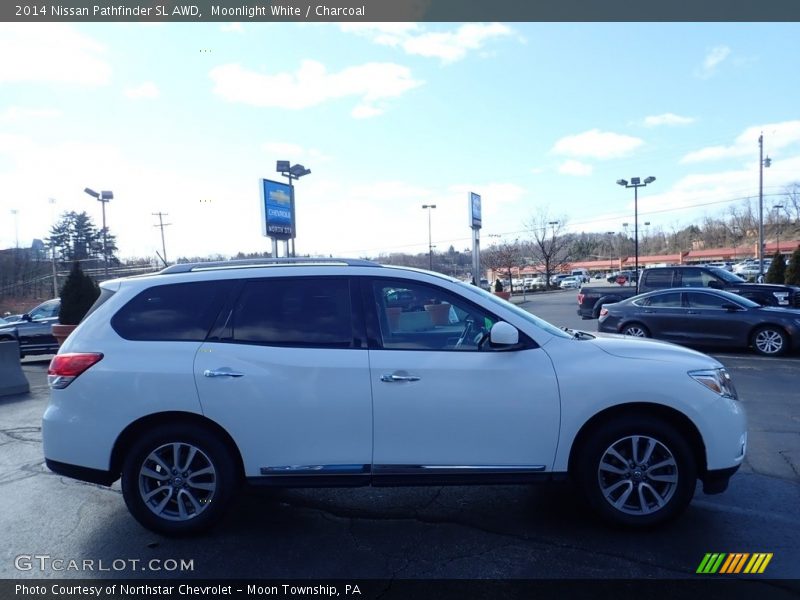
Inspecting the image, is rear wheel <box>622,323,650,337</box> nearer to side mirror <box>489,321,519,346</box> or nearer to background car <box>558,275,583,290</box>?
side mirror <box>489,321,519,346</box>

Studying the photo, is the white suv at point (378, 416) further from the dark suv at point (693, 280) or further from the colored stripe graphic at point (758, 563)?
the dark suv at point (693, 280)

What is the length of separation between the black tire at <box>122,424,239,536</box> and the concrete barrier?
7.48 metres

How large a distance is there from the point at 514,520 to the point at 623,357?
1470mm

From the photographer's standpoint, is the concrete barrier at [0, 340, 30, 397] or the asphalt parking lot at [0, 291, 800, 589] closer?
the asphalt parking lot at [0, 291, 800, 589]

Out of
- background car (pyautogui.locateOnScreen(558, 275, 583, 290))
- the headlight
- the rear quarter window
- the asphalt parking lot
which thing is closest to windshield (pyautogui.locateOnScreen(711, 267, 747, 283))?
the asphalt parking lot

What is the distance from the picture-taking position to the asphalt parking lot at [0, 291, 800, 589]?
3568 mm

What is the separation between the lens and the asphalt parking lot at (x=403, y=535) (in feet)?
11.7

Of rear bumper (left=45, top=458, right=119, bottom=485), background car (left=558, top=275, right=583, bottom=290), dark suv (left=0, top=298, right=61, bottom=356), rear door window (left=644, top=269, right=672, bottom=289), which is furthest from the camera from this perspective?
background car (left=558, top=275, right=583, bottom=290)

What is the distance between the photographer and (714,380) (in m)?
4.04

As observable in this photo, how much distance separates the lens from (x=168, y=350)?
409 centimetres

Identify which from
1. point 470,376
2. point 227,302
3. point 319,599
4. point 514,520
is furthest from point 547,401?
point 227,302

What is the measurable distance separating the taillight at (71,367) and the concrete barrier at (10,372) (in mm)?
6979

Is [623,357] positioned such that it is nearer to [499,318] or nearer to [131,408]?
[499,318]

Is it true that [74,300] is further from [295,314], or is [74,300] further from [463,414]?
[463,414]
